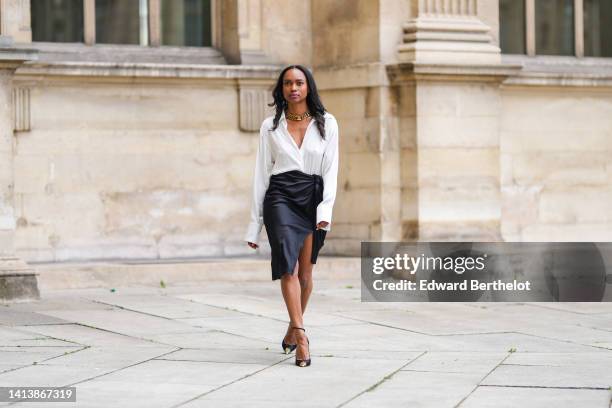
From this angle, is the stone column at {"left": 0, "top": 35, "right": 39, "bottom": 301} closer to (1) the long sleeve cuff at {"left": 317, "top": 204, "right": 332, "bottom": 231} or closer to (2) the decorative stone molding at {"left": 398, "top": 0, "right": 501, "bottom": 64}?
(1) the long sleeve cuff at {"left": 317, "top": 204, "right": 332, "bottom": 231}

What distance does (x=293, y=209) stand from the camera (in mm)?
8188

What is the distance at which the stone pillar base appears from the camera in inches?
429

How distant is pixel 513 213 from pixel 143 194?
13.0ft

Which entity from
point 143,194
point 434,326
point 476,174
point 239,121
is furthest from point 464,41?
point 434,326

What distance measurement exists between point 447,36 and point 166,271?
3.63 meters

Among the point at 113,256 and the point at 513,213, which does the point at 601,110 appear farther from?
the point at 113,256

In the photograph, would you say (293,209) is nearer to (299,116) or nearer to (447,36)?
(299,116)

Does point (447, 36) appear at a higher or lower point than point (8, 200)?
higher

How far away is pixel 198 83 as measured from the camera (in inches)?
534

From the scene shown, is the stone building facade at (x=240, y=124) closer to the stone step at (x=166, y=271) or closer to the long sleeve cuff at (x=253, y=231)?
the stone step at (x=166, y=271)

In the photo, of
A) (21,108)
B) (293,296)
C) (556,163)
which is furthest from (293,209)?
(556,163)

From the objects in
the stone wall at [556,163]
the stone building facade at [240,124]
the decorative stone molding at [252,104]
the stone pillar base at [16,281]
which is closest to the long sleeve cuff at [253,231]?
the stone pillar base at [16,281]

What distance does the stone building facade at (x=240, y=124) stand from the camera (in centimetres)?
1290

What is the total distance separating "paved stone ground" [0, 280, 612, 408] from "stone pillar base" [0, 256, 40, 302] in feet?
0.40
